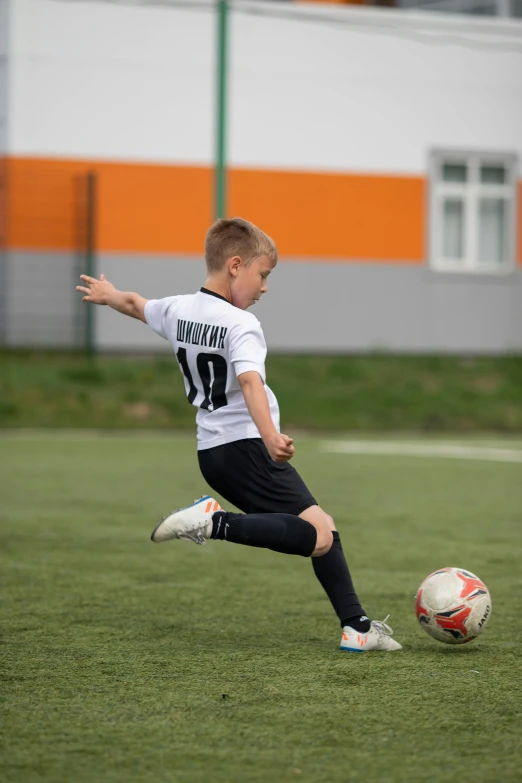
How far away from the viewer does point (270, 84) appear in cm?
1838

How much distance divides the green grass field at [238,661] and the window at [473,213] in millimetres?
12185

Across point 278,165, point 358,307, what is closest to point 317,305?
point 358,307

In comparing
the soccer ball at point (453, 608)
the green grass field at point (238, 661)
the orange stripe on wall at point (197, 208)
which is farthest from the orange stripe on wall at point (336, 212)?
the soccer ball at point (453, 608)

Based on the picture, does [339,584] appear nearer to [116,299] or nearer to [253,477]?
[253,477]

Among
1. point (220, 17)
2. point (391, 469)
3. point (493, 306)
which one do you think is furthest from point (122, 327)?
point (391, 469)

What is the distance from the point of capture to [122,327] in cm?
1838

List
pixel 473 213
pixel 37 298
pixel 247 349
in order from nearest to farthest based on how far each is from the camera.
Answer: pixel 247 349 → pixel 37 298 → pixel 473 213

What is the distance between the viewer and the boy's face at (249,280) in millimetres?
4176

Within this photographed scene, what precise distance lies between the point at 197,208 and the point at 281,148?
1633 millimetres

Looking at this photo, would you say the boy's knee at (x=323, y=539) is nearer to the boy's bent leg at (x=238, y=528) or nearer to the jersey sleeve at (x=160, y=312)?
the boy's bent leg at (x=238, y=528)

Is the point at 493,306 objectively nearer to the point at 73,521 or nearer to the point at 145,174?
the point at 145,174

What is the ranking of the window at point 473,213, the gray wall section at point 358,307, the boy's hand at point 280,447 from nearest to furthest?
the boy's hand at point 280,447 → the gray wall section at point 358,307 → the window at point 473,213

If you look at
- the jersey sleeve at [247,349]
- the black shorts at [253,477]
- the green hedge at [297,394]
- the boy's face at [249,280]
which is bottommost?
the green hedge at [297,394]

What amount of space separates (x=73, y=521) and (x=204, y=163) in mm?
11315
